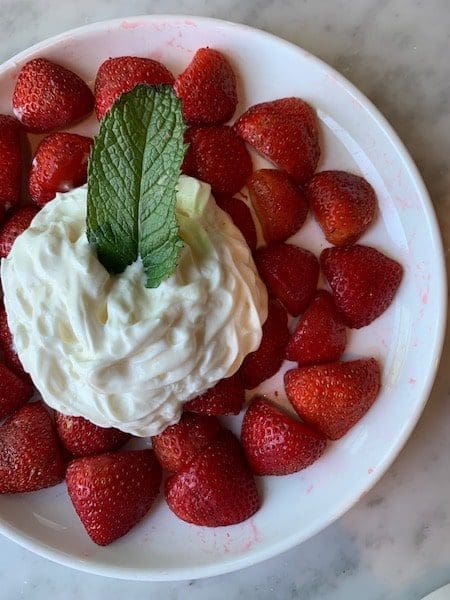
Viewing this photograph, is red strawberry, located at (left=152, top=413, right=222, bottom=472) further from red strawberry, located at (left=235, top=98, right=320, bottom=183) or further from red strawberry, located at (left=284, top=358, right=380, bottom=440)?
red strawberry, located at (left=235, top=98, right=320, bottom=183)

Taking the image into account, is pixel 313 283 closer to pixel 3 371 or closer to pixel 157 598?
pixel 3 371

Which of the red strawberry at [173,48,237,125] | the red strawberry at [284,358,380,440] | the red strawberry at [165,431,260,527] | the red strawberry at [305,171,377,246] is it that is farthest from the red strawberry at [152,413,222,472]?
the red strawberry at [173,48,237,125]

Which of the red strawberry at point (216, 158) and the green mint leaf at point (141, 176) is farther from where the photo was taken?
the red strawberry at point (216, 158)

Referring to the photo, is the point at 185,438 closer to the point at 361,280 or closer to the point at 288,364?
the point at 288,364

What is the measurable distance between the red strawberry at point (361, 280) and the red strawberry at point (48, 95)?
0.50 meters

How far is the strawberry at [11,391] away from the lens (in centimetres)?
146

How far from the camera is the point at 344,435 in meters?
1.43

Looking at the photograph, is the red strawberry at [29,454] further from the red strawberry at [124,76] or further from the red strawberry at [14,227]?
the red strawberry at [124,76]

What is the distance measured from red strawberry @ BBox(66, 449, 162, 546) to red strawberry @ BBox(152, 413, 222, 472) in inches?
1.8

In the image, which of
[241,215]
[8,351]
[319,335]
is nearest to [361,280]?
[319,335]

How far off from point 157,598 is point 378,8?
117 centimetres

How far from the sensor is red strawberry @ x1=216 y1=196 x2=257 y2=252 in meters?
1.42

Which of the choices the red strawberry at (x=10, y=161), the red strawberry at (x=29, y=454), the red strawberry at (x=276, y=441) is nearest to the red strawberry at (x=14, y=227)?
the red strawberry at (x=10, y=161)

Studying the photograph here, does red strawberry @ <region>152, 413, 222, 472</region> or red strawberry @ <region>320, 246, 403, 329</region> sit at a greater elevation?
red strawberry @ <region>320, 246, 403, 329</region>
